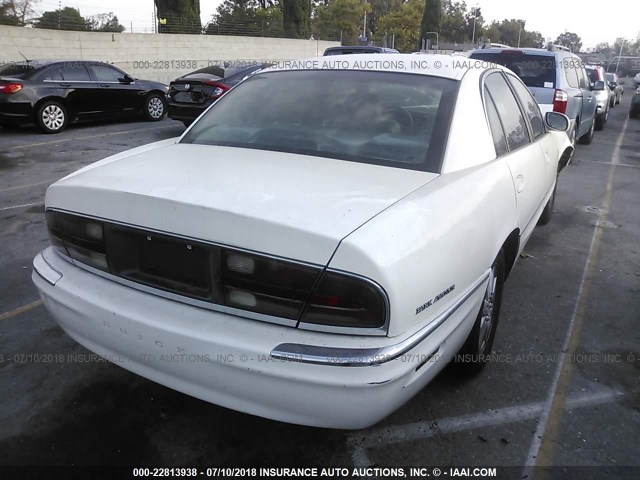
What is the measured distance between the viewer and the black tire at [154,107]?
12.0 m

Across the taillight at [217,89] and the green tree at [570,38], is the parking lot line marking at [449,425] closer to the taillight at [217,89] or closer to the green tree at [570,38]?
the taillight at [217,89]

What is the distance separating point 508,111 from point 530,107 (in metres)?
0.84

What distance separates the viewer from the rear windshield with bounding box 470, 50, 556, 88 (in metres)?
8.34

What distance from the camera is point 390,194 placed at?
2074mm

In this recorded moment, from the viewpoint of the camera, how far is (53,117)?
33.6 feet

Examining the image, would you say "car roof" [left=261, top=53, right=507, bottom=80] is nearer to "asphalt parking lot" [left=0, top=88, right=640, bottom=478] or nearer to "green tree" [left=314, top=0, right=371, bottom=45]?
"asphalt parking lot" [left=0, top=88, right=640, bottom=478]

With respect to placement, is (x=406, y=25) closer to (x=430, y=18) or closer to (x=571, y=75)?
(x=430, y=18)

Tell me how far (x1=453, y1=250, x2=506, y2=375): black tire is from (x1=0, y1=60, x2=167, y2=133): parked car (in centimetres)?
966

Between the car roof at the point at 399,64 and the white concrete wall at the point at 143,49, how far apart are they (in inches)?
598

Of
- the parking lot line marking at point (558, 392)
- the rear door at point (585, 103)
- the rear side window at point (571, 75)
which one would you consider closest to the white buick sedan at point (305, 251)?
the parking lot line marking at point (558, 392)

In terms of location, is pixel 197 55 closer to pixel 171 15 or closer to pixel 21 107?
pixel 171 15

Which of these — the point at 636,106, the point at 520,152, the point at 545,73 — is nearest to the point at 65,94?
the point at 545,73

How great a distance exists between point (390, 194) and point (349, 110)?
2.85ft

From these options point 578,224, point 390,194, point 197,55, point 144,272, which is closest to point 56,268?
point 144,272
